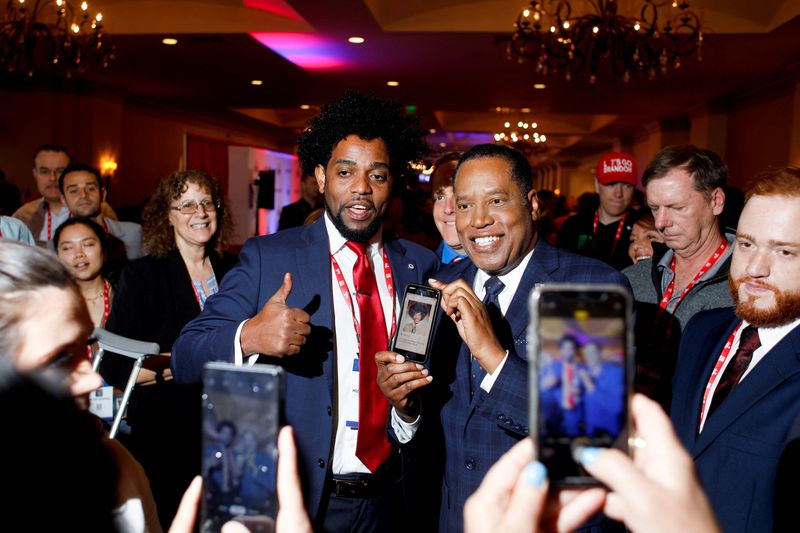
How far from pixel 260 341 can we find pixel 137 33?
799cm

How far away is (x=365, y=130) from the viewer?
2367 mm

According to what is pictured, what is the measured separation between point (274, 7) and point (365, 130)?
6833mm

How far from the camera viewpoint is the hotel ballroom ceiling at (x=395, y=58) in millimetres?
7973

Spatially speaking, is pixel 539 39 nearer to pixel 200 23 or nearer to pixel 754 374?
pixel 200 23

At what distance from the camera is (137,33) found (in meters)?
8.55

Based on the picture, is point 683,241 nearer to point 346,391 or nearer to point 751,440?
point 751,440

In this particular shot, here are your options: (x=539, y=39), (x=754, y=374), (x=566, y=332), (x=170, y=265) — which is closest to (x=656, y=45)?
(x=539, y=39)

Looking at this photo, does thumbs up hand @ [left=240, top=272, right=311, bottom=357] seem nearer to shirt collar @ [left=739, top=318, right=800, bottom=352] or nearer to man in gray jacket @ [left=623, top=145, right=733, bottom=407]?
shirt collar @ [left=739, top=318, right=800, bottom=352]

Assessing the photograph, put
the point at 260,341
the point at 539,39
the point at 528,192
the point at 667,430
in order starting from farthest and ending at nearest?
the point at 539,39
the point at 528,192
the point at 260,341
the point at 667,430

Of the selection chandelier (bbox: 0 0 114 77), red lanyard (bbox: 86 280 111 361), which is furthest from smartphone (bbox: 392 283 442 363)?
chandelier (bbox: 0 0 114 77)

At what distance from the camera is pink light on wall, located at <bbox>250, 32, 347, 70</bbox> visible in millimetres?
8727

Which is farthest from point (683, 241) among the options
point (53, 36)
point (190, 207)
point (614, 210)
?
point (53, 36)

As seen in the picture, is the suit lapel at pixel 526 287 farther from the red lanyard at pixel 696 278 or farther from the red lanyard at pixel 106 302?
the red lanyard at pixel 106 302

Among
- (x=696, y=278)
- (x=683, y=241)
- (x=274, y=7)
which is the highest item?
(x=274, y=7)
